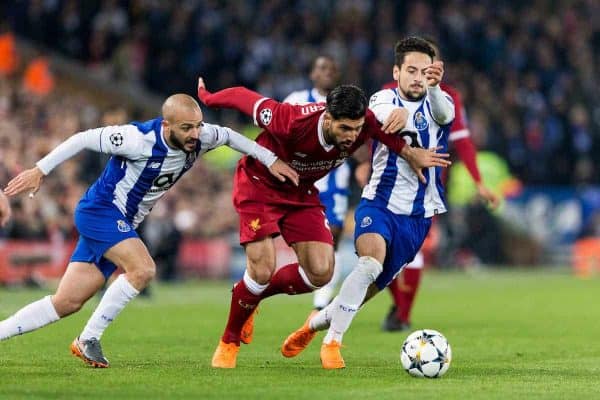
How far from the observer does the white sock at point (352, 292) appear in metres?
8.96

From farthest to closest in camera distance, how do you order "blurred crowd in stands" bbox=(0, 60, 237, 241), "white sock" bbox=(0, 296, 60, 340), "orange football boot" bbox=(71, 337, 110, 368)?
"blurred crowd in stands" bbox=(0, 60, 237, 241) → "orange football boot" bbox=(71, 337, 110, 368) → "white sock" bbox=(0, 296, 60, 340)

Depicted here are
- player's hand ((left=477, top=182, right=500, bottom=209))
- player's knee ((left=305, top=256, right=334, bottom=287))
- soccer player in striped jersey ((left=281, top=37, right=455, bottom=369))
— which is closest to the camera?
player's knee ((left=305, top=256, right=334, bottom=287))

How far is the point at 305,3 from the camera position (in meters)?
29.1

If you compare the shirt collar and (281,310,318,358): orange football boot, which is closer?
the shirt collar

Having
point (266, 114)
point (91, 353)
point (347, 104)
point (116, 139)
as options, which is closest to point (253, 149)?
point (266, 114)

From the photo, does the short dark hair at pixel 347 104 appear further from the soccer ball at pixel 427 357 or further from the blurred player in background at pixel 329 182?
the blurred player in background at pixel 329 182

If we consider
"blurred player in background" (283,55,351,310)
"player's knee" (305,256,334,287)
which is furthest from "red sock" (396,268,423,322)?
"player's knee" (305,256,334,287)

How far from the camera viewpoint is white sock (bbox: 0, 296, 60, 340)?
8531 millimetres

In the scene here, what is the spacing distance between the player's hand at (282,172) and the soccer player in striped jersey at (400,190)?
77cm

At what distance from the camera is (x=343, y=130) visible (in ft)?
27.8

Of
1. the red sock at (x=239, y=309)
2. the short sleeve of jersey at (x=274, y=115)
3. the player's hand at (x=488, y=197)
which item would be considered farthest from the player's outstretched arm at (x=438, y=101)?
the red sock at (x=239, y=309)

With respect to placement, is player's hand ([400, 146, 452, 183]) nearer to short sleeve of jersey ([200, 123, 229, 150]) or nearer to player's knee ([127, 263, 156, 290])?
short sleeve of jersey ([200, 123, 229, 150])

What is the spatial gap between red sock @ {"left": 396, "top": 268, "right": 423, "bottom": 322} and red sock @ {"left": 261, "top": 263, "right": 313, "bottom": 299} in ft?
10.3

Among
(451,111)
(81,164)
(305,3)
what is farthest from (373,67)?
(451,111)
